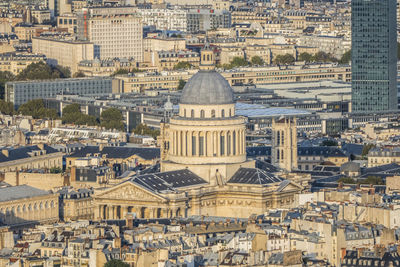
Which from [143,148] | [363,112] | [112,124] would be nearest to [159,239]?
[143,148]

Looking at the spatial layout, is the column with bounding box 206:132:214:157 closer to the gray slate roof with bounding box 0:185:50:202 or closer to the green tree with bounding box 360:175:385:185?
the gray slate roof with bounding box 0:185:50:202

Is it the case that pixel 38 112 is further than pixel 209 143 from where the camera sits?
Yes

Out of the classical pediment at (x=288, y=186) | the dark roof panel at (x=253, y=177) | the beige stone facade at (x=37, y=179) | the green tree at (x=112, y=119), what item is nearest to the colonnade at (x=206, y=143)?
the dark roof panel at (x=253, y=177)

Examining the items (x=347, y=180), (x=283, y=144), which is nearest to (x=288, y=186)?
(x=347, y=180)

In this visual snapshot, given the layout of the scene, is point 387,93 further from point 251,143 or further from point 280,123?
point 280,123

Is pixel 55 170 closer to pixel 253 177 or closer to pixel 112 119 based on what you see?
pixel 253 177

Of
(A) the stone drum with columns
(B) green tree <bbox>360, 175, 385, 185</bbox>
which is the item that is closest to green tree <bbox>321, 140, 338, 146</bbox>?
(B) green tree <bbox>360, 175, 385, 185</bbox>
